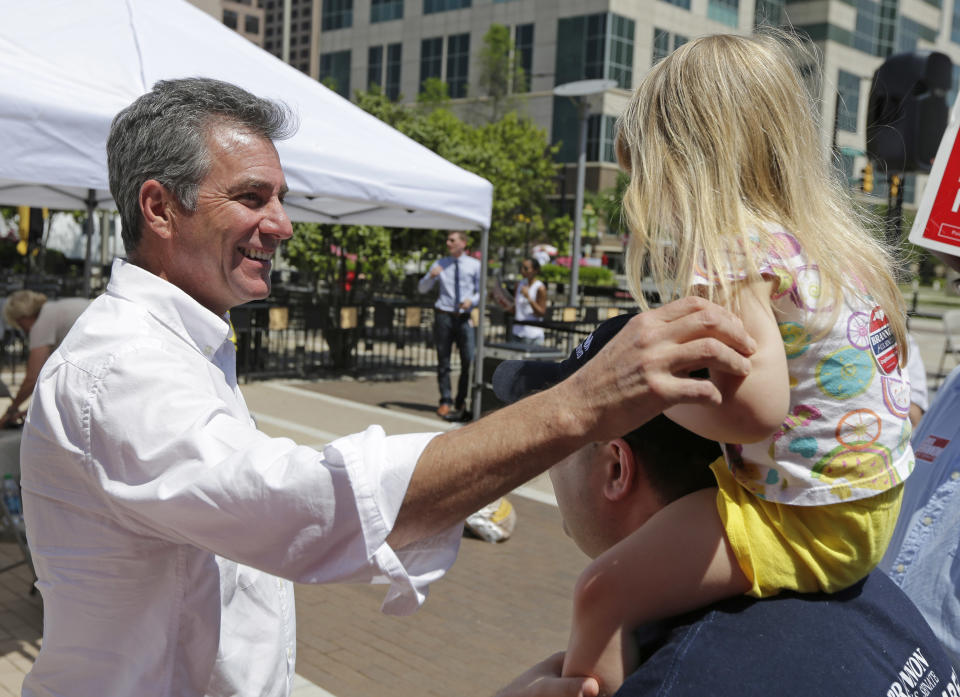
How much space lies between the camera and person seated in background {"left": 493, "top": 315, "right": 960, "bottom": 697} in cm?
126

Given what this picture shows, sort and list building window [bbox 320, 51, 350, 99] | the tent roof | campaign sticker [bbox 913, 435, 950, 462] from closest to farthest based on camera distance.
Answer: campaign sticker [bbox 913, 435, 950, 462], the tent roof, building window [bbox 320, 51, 350, 99]

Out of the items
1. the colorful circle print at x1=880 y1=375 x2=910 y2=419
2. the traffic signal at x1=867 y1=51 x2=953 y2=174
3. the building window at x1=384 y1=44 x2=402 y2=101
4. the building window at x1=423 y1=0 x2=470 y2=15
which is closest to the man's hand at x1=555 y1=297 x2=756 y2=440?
the colorful circle print at x1=880 y1=375 x2=910 y2=419

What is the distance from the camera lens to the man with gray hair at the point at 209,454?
3.90ft

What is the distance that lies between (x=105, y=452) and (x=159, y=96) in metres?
0.75

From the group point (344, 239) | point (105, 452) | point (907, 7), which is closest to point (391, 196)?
point (105, 452)

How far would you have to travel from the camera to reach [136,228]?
1830 mm

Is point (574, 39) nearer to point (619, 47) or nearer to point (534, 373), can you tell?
point (619, 47)

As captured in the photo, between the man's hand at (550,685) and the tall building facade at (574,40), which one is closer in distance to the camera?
the man's hand at (550,685)

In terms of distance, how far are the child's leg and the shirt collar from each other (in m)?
0.85

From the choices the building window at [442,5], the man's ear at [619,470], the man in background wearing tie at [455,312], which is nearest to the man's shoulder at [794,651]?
the man's ear at [619,470]

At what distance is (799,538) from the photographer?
56.7 inches

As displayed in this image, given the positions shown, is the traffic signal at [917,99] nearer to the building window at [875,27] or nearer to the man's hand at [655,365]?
the man's hand at [655,365]

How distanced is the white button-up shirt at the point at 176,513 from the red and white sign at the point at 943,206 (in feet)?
5.00

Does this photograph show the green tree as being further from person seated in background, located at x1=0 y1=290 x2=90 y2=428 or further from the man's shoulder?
the man's shoulder
